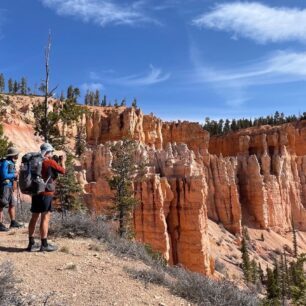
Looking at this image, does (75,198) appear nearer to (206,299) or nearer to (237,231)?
(206,299)

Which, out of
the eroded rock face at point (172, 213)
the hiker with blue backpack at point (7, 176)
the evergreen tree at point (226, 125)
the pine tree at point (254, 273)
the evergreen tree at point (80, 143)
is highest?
the evergreen tree at point (226, 125)

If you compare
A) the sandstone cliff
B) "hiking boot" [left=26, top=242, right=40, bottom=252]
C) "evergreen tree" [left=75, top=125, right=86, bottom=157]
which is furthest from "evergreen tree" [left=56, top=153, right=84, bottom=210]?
"evergreen tree" [left=75, top=125, right=86, bottom=157]

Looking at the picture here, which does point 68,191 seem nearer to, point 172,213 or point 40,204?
point 172,213

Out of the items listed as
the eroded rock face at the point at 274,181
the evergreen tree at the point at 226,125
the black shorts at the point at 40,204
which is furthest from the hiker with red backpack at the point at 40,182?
the evergreen tree at the point at 226,125

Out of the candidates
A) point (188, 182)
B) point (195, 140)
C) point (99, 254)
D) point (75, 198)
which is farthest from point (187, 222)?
point (195, 140)

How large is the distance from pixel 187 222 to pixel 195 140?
50972 mm

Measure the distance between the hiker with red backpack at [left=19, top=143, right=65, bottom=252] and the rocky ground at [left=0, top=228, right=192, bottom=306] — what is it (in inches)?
19.7

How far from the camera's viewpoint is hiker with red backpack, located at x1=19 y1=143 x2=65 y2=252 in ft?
25.1

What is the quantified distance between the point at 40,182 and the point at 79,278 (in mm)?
1852

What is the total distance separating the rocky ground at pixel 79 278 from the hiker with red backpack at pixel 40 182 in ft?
1.64

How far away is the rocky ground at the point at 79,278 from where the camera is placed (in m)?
6.18

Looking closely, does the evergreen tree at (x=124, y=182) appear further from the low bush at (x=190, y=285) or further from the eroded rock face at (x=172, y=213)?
the low bush at (x=190, y=285)

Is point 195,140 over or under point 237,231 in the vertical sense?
over

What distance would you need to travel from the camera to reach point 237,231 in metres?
54.0
